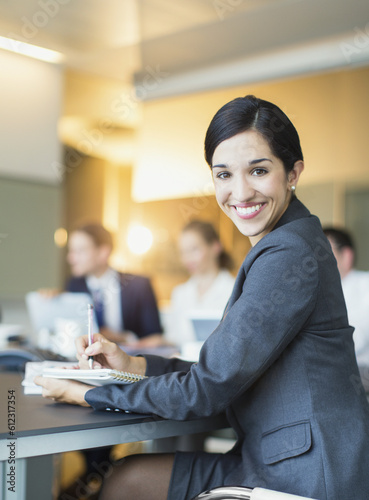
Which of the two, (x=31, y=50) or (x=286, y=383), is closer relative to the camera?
(x=286, y=383)

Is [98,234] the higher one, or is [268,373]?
[98,234]

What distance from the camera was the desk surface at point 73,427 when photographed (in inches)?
50.0

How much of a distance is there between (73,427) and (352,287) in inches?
103

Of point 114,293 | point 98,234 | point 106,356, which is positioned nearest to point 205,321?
point 106,356

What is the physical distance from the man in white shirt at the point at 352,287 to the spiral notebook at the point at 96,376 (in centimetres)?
204

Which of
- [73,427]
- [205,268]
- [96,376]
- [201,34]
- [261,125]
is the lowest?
[73,427]

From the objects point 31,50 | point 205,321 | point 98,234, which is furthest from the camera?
point 31,50

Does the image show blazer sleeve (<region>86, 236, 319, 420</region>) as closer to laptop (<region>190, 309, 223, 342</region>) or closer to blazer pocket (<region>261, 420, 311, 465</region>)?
blazer pocket (<region>261, 420, 311, 465</region>)

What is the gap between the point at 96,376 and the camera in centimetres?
145

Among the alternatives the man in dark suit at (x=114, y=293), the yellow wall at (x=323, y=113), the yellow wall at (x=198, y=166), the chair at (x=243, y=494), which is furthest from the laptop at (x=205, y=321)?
the yellow wall at (x=323, y=113)

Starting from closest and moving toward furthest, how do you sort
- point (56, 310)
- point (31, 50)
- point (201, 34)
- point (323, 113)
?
point (56, 310), point (201, 34), point (31, 50), point (323, 113)

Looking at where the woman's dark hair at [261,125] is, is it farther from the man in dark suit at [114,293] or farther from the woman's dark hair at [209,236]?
the woman's dark hair at [209,236]

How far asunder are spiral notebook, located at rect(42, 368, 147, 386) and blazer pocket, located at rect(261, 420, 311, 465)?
13.3 inches

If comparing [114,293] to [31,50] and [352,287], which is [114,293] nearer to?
[352,287]
